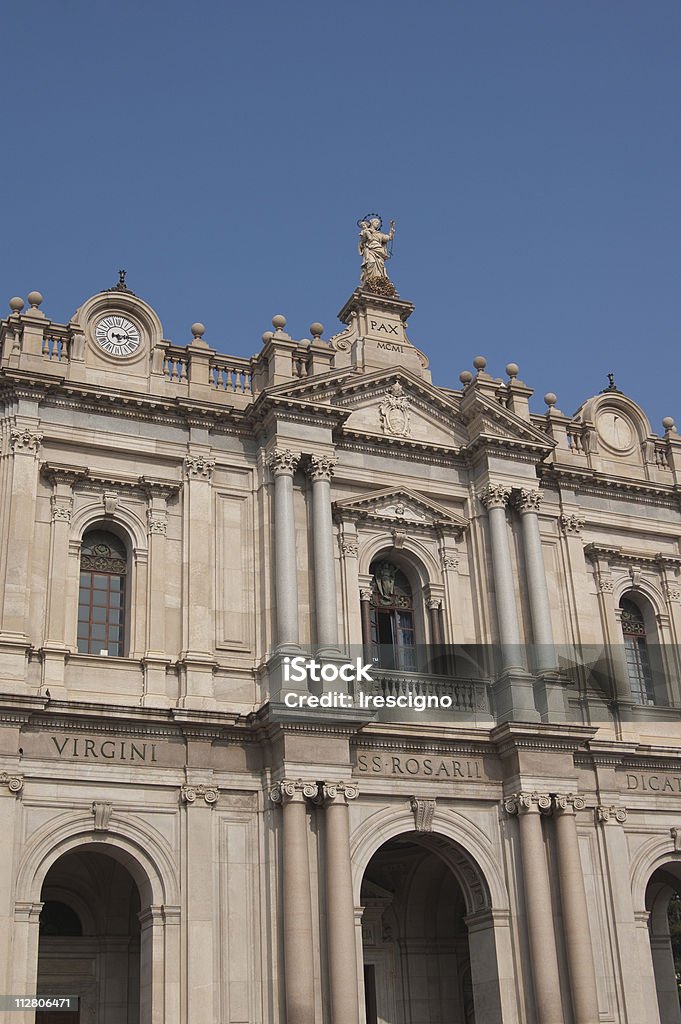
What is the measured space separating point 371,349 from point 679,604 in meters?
9.60

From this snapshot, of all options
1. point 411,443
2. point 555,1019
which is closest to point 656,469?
point 411,443

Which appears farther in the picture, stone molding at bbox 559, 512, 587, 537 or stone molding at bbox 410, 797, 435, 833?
stone molding at bbox 559, 512, 587, 537

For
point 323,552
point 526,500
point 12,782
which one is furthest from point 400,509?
point 12,782

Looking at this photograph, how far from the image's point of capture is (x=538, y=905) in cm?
2405

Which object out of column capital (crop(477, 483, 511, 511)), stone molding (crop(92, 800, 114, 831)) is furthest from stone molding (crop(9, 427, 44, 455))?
column capital (crop(477, 483, 511, 511))

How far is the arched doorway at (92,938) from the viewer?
24391 millimetres

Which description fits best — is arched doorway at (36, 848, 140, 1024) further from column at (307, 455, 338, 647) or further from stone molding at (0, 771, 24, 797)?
column at (307, 455, 338, 647)

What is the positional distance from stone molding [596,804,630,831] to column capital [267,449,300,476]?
9511mm

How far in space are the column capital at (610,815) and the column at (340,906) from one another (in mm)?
5988

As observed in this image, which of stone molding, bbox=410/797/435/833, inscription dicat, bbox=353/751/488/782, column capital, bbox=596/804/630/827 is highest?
inscription dicat, bbox=353/751/488/782

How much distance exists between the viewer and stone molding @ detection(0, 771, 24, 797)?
21.4 meters

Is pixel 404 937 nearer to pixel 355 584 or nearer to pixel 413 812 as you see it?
pixel 413 812

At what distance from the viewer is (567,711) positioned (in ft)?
88.2

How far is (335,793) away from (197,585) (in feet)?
16.1
